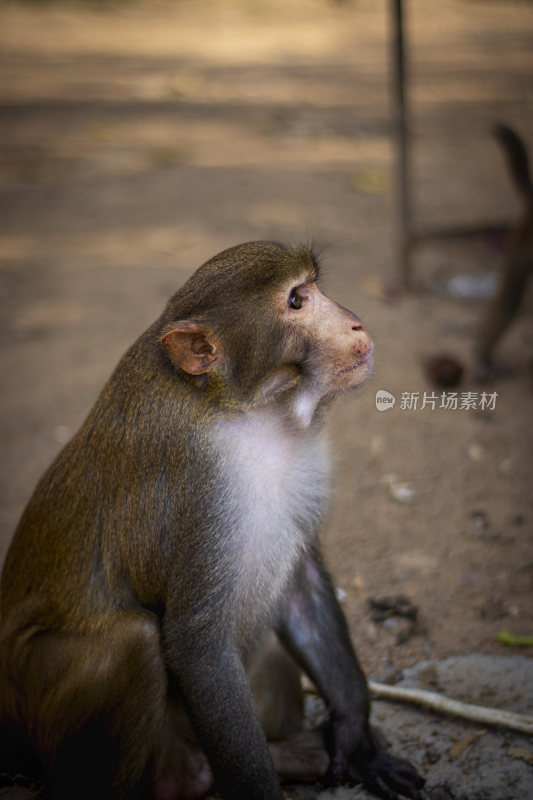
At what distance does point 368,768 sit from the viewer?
A: 2420mm

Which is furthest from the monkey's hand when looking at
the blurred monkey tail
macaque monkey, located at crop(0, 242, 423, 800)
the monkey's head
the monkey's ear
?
the blurred monkey tail

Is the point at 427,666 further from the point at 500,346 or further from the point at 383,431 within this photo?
the point at 500,346

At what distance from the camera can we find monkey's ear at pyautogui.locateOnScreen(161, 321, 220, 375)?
2.00 m

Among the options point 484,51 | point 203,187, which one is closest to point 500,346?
point 203,187

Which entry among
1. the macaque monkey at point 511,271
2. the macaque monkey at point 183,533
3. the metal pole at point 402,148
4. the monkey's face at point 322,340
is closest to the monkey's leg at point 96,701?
the macaque monkey at point 183,533

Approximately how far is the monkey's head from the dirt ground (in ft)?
2.68

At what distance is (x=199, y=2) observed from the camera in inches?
525

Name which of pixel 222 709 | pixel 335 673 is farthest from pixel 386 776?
pixel 222 709

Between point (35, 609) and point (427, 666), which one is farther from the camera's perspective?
point (427, 666)

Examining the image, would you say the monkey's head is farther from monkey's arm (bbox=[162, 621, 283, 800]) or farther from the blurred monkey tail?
the blurred monkey tail

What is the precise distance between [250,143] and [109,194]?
61.7 inches

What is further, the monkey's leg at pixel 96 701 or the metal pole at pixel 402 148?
the metal pole at pixel 402 148

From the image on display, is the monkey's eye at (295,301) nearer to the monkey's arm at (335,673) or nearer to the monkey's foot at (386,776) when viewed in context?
the monkey's arm at (335,673)

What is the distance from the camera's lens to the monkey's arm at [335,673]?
7.95 feet
